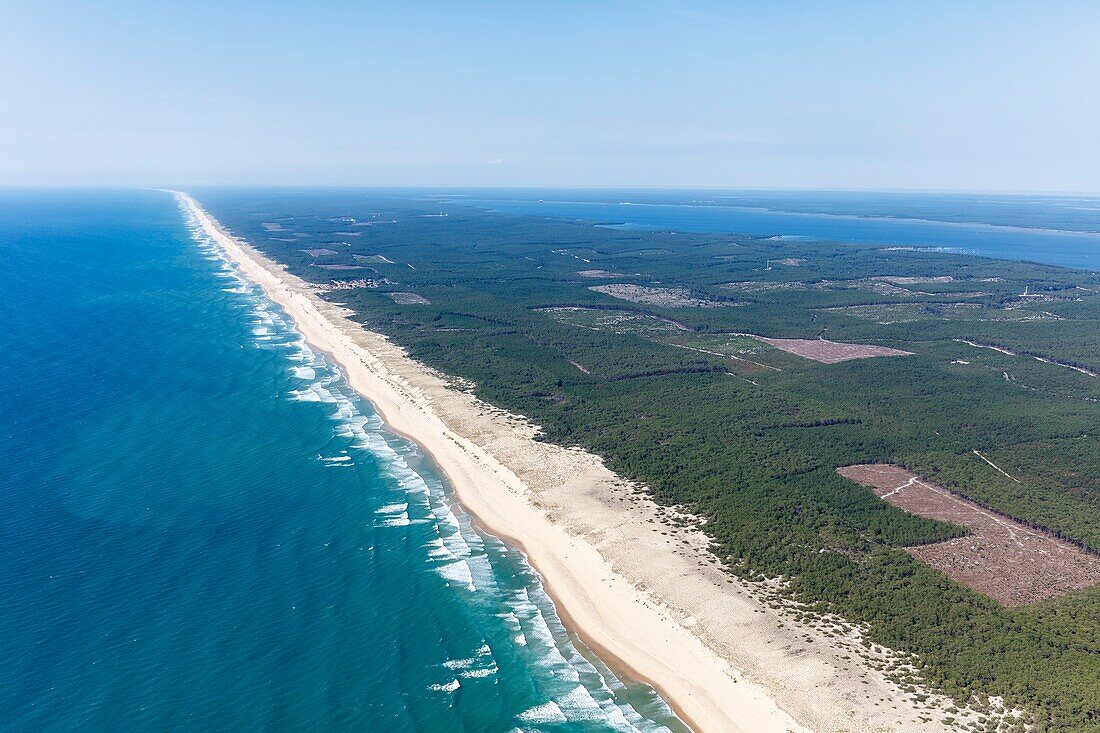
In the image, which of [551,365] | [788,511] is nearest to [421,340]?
[551,365]

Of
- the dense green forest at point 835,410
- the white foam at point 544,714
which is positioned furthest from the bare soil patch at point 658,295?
the white foam at point 544,714

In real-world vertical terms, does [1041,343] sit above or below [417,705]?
above

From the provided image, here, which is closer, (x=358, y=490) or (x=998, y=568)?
(x=998, y=568)

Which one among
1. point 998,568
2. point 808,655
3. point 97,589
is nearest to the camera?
point 808,655

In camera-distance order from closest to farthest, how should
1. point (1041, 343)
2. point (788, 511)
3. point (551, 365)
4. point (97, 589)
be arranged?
point (97, 589)
point (788, 511)
point (551, 365)
point (1041, 343)

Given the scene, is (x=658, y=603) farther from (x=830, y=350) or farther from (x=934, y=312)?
(x=934, y=312)

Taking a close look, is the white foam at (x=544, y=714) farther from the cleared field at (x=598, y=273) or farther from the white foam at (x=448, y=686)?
the cleared field at (x=598, y=273)

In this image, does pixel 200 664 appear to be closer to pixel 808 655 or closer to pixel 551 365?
pixel 808 655
